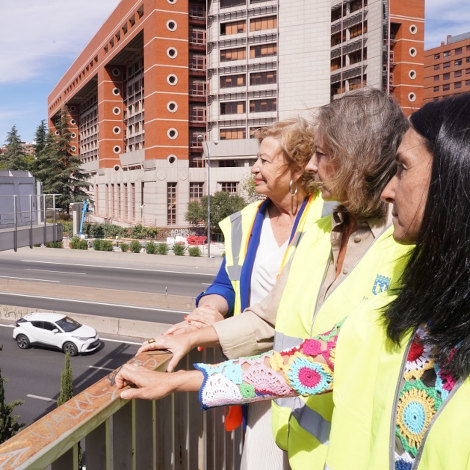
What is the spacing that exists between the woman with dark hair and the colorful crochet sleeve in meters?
0.08

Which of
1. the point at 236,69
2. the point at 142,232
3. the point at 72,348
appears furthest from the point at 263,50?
the point at 72,348

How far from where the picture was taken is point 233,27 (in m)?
49.5

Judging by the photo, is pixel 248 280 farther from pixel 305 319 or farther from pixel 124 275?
pixel 124 275

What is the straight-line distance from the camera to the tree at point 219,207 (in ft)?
141

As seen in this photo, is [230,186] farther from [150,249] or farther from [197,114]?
[150,249]

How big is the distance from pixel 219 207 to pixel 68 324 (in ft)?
87.8

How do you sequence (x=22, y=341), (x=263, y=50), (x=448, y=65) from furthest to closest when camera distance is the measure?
1. (x=448, y=65)
2. (x=263, y=50)
3. (x=22, y=341)

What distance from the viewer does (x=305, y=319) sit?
1817 mm

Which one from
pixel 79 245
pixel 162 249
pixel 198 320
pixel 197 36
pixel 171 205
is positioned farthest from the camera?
pixel 197 36

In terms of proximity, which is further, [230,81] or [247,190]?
[230,81]

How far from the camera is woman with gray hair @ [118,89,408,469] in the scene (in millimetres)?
1698

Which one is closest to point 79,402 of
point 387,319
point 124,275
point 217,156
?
point 387,319

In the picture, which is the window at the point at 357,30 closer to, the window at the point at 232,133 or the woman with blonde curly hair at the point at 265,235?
the window at the point at 232,133

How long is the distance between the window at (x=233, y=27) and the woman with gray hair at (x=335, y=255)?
2004 inches
